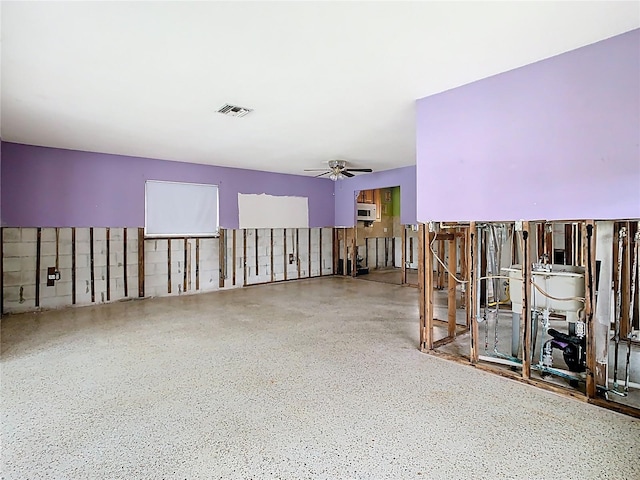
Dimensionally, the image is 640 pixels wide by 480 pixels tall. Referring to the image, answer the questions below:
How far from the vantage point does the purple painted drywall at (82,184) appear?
17.6 ft

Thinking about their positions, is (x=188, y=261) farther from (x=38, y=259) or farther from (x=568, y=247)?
(x=568, y=247)

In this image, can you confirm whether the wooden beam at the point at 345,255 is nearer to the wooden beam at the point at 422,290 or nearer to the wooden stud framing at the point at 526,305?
the wooden beam at the point at 422,290

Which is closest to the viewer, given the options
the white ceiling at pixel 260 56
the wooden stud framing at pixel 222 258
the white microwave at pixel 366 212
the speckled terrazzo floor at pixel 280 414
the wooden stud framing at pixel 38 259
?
the speckled terrazzo floor at pixel 280 414

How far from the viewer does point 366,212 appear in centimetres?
1008

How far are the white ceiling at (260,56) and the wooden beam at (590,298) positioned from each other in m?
1.35

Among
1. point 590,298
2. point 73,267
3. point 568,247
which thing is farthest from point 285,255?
point 590,298

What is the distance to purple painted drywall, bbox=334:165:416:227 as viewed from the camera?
25.1 ft

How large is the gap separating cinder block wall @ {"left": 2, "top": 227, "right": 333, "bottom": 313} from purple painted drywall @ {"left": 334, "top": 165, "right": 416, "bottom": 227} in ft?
4.34

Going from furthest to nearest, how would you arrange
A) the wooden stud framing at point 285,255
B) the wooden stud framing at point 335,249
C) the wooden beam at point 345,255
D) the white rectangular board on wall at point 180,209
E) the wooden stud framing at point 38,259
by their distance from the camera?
the wooden stud framing at point 335,249, the wooden beam at point 345,255, the wooden stud framing at point 285,255, the white rectangular board on wall at point 180,209, the wooden stud framing at point 38,259

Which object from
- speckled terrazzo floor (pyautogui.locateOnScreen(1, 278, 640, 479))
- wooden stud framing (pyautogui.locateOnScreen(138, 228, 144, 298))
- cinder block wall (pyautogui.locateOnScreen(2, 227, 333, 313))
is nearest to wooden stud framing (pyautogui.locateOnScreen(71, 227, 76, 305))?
cinder block wall (pyautogui.locateOnScreen(2, 227, 333, 313))

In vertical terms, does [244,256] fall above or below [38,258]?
below

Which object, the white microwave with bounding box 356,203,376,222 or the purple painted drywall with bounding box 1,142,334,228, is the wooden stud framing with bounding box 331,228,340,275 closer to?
the white microwave with bounding box 356,203,376,222

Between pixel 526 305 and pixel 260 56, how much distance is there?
286cm

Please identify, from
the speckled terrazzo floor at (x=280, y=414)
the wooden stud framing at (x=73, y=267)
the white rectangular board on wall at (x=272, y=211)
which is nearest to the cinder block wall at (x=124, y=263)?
the wooden stud framing at (x=73, y=267)
